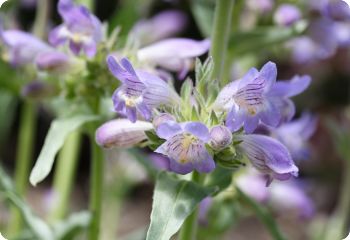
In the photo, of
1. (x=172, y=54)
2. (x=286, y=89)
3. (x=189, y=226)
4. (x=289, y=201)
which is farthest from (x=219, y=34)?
(x=289, y=201)

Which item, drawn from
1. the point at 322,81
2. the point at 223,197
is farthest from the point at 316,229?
the point at 322,81

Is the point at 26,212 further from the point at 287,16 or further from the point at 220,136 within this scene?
the point at 287,16

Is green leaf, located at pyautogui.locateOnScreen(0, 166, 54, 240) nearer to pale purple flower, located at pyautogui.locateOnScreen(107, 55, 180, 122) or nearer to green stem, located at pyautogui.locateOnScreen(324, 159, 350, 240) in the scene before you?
pale purple flower, located at pyautogui.locateOnScreen(107, 55, 180, 122)

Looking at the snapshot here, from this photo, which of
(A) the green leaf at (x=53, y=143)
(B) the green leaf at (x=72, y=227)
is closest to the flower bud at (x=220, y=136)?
(A) the green leaf at (x=53, y=143)

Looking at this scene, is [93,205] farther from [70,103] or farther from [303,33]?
[303,33]

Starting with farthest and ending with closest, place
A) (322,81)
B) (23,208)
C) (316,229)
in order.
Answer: (322,81) → (316,229) → (23,208)

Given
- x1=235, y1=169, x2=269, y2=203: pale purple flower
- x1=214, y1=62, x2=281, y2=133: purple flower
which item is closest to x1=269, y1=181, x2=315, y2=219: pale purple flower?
x1=235, y1=169, x2=269, y2=203: pale purple flower
